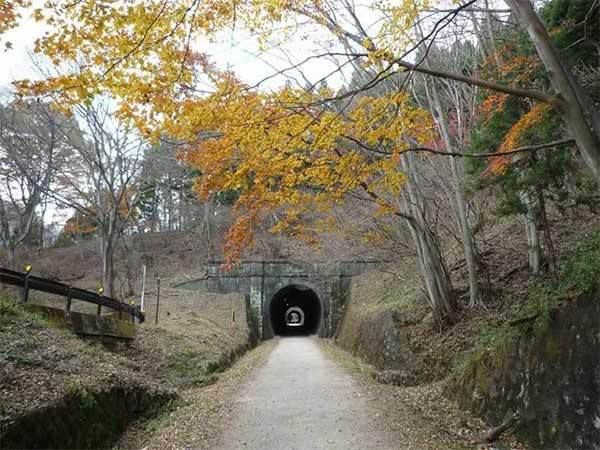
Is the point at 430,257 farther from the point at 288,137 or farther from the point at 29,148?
the point at 29,148

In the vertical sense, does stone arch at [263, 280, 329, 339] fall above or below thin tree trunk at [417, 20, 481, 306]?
below

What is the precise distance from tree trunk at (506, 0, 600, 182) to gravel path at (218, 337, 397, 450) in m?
3.93

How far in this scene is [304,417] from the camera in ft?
19.2

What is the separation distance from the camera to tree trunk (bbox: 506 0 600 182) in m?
3.96

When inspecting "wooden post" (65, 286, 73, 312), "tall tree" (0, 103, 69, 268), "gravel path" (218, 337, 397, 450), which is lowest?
"gravel path" (218, 337, 397, 450)

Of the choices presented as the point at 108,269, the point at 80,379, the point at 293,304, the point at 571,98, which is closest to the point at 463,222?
the point at 571,98

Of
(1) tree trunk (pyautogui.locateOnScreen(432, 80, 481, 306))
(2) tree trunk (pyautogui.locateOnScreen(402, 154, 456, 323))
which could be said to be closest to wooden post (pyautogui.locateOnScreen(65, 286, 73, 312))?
(2) tree trunk (pyautogui.locateOnScreen(402, 154, 456, 323))

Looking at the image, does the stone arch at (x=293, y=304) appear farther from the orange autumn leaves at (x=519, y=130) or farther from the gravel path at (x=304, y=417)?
the orange autumn leaves at (x=519, y=130)

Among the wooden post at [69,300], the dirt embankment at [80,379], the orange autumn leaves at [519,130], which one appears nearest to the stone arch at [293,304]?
the dirt embankment at [80,379]

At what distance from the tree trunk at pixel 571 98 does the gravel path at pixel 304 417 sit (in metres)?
3.93

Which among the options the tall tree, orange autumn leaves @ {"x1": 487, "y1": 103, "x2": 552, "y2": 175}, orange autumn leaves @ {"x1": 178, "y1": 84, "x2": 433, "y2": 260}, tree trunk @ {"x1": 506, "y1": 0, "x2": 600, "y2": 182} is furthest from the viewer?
the tall tree

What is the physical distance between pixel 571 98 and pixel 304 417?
5266 millimetres

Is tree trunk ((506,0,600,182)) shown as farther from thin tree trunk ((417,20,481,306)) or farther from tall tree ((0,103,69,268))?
tall tree ((0,103,69,268))

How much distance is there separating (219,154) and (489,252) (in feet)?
26.4
